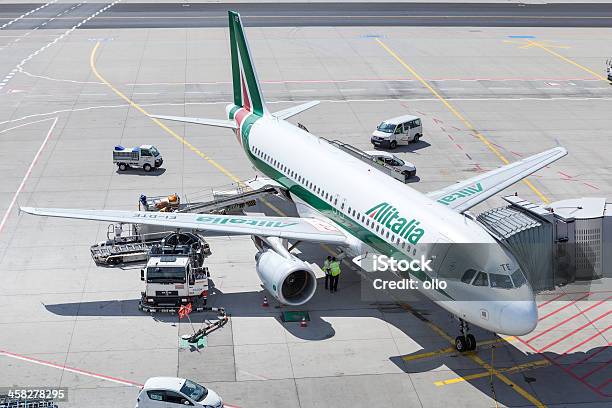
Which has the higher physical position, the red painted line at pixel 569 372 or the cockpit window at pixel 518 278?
the cockpit window at pixel 518 278

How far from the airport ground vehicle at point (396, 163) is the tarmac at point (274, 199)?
1007mm

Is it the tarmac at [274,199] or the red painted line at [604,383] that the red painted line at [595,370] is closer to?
the tarmac at [274,199]

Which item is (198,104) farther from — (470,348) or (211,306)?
(470,348)

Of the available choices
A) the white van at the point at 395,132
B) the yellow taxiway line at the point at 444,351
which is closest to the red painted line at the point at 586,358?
the yellow taxiway line at the point at 444,351

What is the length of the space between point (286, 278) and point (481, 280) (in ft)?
33.7

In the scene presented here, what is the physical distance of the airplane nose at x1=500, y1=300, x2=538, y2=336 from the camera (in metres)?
36.2

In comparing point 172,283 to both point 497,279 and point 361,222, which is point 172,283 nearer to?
point 361,222

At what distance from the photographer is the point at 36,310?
44812 mm

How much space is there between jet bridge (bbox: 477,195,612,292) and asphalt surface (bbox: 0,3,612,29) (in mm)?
78622

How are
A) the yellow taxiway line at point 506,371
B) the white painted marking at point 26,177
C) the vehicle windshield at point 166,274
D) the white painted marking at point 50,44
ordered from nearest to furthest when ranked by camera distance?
1. the yellow taxiway line at point 506,371
2. the vehicle windshield at point 166,274
3. the white painted marking at point 26,177
4. the white painted marking at point 50,44

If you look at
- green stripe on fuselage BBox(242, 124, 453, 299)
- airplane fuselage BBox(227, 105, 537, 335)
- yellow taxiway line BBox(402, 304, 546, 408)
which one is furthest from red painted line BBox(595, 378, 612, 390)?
green stripe on fuselage BBox(242, 124, 453, 299)

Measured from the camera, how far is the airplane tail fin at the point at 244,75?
60469mm

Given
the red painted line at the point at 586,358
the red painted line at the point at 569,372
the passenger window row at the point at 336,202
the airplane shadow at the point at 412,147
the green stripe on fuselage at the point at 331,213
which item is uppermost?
the passenger window row at the point at 336,202

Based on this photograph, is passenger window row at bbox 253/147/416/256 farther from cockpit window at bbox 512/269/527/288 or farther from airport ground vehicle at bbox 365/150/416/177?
airport ground vehicle at bbox 365/150/416/177
